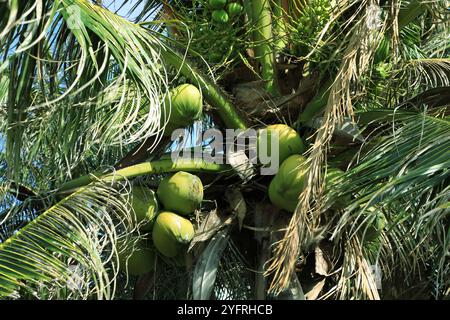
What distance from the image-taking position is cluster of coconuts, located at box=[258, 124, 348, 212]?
10.5 feet

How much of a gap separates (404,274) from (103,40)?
1952 mm

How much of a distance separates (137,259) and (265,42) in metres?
1.04

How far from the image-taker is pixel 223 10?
349 centimetres

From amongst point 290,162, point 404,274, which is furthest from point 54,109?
point 404,274

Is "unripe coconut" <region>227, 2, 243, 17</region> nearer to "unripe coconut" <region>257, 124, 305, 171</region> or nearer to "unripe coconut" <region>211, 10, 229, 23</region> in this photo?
"unripe coconut" <region>211, 10, 229, 23</region>

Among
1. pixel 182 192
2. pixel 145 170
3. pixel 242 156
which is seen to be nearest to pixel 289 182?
pixel 242 156

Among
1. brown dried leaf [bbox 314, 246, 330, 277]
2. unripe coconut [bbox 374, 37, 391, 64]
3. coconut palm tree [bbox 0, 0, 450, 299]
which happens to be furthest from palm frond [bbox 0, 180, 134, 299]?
unripe coconut [bbox 374, 37, 391, 64]

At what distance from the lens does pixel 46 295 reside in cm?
293

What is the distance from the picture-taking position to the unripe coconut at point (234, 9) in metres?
3.50

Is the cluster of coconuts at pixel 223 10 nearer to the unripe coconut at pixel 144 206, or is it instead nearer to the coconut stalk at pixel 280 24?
the coconut stalk at pixel 280 24

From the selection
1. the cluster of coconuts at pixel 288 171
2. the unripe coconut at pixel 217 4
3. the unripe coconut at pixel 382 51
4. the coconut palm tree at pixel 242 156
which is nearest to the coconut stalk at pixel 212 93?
the coconut palm tree at pixel 242 156

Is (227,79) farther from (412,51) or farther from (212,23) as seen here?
(412,51)

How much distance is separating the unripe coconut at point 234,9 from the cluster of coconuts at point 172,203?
1.20 feet

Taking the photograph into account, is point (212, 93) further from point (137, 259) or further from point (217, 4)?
point (137, 259)
